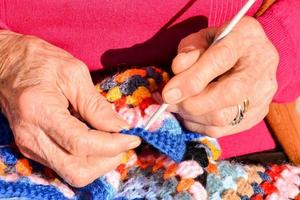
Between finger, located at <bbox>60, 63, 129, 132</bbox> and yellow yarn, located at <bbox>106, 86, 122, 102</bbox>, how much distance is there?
0.06m

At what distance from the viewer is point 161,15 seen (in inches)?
33.2

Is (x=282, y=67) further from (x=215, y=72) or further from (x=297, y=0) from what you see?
(x=215, y=72)

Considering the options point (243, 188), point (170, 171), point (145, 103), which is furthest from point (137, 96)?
point (243, 188)

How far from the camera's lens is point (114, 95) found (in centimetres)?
77

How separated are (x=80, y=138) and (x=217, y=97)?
20 centimetres

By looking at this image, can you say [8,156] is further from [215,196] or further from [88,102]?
[215,196]

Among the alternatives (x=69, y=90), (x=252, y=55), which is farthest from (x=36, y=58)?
(x=252, y=55)

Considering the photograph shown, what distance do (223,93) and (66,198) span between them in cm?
27

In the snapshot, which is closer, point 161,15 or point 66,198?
point 66,198

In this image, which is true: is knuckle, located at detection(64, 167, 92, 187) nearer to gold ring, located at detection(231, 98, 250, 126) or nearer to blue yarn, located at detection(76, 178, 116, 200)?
blue yarn, located at detection(76, 178, 116, 200)

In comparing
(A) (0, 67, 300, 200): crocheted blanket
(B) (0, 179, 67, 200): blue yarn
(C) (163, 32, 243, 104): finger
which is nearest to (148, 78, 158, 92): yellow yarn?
(A) (0, 67, 300, 200): crocheted blanket

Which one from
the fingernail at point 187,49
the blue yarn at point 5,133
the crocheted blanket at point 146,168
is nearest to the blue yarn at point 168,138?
the crocheted blanket at point 146,168

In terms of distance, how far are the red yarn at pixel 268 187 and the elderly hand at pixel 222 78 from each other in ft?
0.33

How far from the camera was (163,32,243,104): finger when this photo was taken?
672 mm
